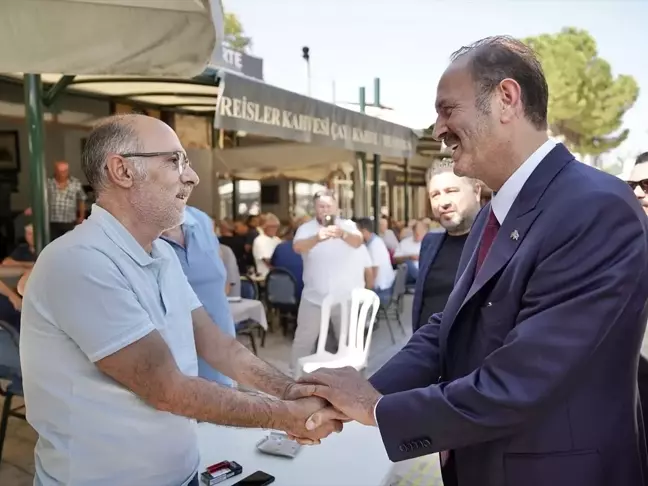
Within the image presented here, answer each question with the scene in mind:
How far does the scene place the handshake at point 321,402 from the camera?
5.31 feet

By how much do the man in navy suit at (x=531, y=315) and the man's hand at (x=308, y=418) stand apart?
1.38ft

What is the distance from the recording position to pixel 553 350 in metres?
1.18

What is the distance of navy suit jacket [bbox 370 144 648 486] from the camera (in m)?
1.17

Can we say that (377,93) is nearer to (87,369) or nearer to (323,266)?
(323,266)

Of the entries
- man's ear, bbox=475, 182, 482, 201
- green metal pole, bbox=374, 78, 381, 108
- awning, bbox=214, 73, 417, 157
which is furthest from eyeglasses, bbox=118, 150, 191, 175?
green metal pole, bbox=374, 78, 381, 108

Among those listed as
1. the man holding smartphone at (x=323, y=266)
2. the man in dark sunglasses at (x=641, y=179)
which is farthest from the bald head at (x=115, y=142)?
the man holding smartphone at (x=323, y=266)

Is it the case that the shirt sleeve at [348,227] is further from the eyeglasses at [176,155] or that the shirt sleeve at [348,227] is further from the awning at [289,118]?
the eyeglasses at [176,155]

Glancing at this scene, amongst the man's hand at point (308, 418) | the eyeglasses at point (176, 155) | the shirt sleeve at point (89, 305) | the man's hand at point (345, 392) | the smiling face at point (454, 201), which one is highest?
the eyeglasses at point (176, 155)

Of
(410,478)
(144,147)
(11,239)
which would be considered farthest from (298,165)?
(144,147)

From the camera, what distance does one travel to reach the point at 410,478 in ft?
10.2

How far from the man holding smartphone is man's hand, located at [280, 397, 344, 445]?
11.4 ft

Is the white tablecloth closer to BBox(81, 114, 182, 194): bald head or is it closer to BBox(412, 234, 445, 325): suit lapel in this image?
BBox(412, 234, 445, 325): suit lapel

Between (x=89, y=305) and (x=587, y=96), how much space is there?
33.3 metres

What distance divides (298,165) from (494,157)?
10.5m
